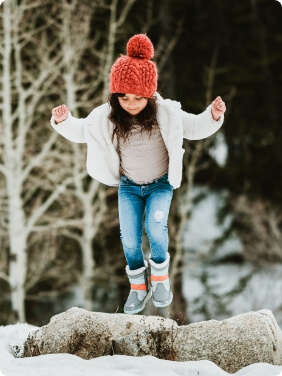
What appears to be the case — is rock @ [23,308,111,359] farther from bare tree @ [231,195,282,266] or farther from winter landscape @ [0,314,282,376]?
bare tree @ [231,195,282,266]

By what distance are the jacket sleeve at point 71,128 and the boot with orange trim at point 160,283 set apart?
116 cm

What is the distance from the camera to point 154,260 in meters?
4.77

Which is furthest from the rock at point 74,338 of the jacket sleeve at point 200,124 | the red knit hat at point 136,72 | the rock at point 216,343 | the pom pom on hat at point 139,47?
the pom pom on hat at point 139,47

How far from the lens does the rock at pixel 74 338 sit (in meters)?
5.64

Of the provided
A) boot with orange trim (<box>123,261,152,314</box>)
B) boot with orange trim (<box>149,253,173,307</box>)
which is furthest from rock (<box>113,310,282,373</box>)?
boot with orange trim (<box>149,253,173,307</box>)

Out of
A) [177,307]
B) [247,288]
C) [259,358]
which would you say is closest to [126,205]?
[259,358]

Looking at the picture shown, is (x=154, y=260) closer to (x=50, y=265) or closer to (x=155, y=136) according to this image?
(x=155, y=136)

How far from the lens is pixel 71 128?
15.3 feet

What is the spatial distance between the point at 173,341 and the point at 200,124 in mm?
2319

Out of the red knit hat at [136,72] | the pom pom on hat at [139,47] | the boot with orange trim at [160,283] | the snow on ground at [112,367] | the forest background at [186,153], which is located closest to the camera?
the red knit hat at [136,72]

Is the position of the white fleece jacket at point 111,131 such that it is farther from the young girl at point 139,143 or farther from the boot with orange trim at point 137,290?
the boot with orange trim at point 137,290

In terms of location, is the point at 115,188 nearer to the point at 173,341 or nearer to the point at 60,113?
the point at 173,341

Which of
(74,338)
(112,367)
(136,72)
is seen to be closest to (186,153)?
(74,338)

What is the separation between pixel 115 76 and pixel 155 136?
57cm
